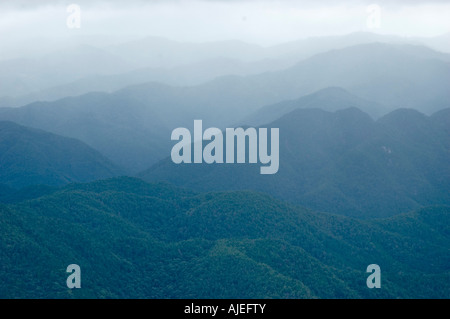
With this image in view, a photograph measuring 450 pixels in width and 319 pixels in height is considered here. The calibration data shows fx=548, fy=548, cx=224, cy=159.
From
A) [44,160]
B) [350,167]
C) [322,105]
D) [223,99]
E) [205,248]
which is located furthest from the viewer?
[223,99]

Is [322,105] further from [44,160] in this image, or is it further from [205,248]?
[205,248]

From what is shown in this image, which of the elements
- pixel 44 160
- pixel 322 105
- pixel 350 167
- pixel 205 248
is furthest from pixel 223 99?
pixel 205 248

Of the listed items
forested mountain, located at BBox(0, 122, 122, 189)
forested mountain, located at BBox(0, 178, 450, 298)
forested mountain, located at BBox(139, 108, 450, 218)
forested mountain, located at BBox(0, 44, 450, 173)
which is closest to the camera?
forested mountain, located at BBox(0, 178, 450, 298)

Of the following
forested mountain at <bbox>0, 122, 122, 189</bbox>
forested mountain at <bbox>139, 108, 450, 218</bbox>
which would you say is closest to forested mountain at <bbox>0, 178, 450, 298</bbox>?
forested mountain at <bbox>139, 108, 450, 218</bbox>

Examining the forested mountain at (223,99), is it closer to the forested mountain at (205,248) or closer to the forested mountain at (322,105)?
the forested mountain at (322,105)

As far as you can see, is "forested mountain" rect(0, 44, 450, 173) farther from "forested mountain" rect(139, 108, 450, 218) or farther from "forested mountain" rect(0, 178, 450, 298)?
"forested mountain" rect(0, 178, 450, 298)

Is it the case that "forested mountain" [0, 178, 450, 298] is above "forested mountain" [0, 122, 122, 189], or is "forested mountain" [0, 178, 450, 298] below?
below
